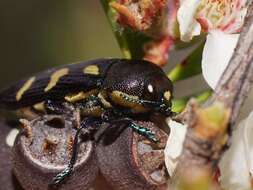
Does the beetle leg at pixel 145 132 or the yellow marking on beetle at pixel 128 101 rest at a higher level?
the yellow marking on beetle at pixel 128 101

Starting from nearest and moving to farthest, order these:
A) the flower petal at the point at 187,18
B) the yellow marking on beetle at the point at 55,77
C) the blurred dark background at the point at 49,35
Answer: the flower petal at the point at 187,18
the yellow marking on beetle at the point at 55,77
the blurred dark background at the point at 49,35

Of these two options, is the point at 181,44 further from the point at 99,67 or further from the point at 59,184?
the point at 59,184

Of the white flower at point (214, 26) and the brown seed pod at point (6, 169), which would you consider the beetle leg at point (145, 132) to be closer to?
the white flower at point (214, 26)

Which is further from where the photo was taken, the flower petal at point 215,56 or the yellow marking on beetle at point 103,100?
the yellow marking on beetle at point 103,100

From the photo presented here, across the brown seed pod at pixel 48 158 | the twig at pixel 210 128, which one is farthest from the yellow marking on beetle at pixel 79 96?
the twig at pixel 210 128

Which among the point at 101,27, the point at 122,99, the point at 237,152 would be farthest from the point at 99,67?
the point at 101,27

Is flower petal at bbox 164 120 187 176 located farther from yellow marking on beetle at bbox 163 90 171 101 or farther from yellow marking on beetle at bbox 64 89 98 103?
yellow marking on beetle at bbox 64 89 98 103

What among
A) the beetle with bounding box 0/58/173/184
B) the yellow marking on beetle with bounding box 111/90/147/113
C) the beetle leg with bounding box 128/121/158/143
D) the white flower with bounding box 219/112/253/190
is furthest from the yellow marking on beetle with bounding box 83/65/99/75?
the white flower with bounding box 219/112/253/190
